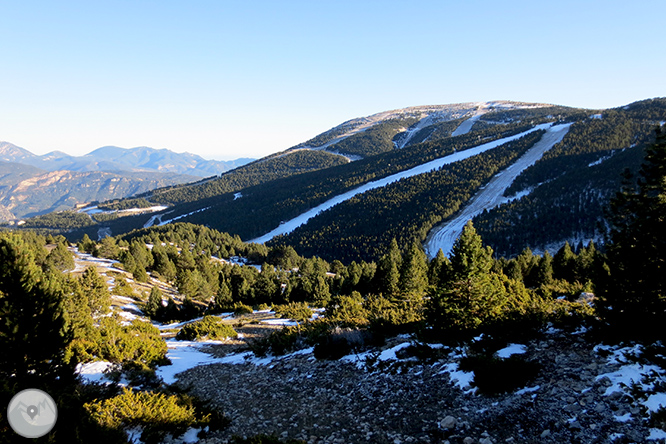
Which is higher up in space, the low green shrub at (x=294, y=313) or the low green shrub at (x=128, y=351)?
the low green shrub at (x=128, y=351)

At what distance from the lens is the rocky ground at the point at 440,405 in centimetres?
639

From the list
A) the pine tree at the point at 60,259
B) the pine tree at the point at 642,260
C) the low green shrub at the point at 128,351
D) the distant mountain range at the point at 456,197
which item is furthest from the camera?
the distant mountain range at the point at 456,197

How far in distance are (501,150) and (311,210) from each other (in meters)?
97.6

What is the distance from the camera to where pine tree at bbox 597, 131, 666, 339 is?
8.88m

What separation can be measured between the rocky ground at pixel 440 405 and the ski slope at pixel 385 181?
422 ft

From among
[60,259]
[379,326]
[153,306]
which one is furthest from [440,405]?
[60,259]

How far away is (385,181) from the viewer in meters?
161

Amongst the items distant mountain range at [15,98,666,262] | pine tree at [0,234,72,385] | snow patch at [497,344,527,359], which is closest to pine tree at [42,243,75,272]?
pine tree at [0,234,72,385]

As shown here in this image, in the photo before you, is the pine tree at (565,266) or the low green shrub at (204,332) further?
the pine tree at (565,266)

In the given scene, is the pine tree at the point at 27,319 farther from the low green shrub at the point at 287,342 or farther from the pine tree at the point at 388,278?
the pine tree at the point at 388,278

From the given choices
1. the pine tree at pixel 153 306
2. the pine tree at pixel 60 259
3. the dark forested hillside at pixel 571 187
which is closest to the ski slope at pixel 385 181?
the dark forested hillside at pixel 571 187

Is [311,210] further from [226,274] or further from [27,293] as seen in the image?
[27,293]

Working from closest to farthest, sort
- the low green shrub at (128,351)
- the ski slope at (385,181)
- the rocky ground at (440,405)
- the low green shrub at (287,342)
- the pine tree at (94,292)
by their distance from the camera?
the rocky ground at (440,405) < the low green shrub at (128,351) < the low green shrub at (287,342) < the pine tree at (94,292) < the ski slope at (385,181)

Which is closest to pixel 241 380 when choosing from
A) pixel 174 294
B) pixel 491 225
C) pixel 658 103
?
pixel 174 294
